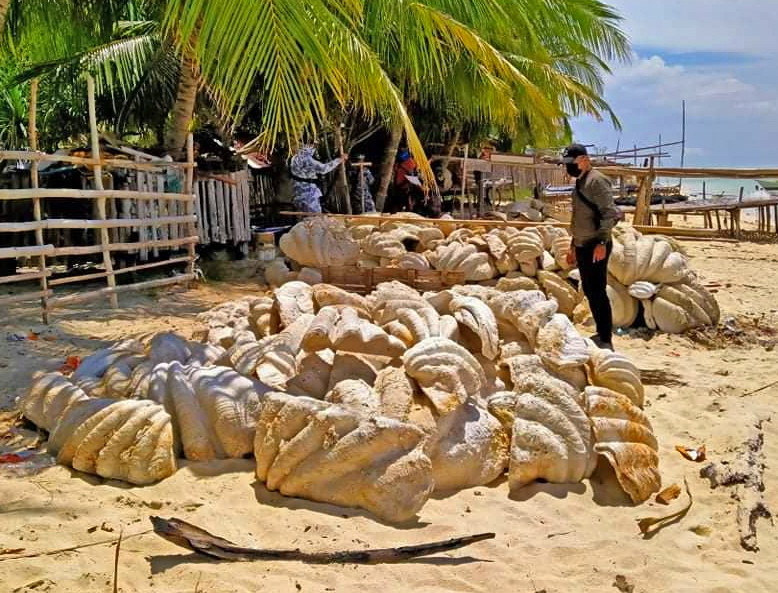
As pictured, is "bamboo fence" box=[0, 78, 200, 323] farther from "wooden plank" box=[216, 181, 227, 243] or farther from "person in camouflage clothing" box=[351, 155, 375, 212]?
"person in camouflage clothing" box=[351, 155, 375, 212]

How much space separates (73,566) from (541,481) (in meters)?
2.19

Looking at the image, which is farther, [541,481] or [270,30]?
[270,30]

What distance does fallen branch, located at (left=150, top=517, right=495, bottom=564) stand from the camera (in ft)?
8.90

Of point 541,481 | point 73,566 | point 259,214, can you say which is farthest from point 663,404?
point 259,214

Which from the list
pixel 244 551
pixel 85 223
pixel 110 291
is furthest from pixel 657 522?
pixel 85 223

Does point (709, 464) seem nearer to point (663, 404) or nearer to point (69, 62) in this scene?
point (663, 404)

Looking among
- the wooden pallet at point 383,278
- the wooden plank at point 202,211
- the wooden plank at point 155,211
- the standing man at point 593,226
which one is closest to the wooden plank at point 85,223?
the wooden plank at point 155,211

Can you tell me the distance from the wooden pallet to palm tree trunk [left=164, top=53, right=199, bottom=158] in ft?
9.37

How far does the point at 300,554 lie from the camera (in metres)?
2.77

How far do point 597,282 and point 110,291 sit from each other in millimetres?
4668

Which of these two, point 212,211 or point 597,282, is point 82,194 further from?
point 597,282

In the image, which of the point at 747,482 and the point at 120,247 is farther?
the point at 120,247

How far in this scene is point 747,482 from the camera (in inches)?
140

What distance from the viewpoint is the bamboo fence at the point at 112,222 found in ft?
20.6
